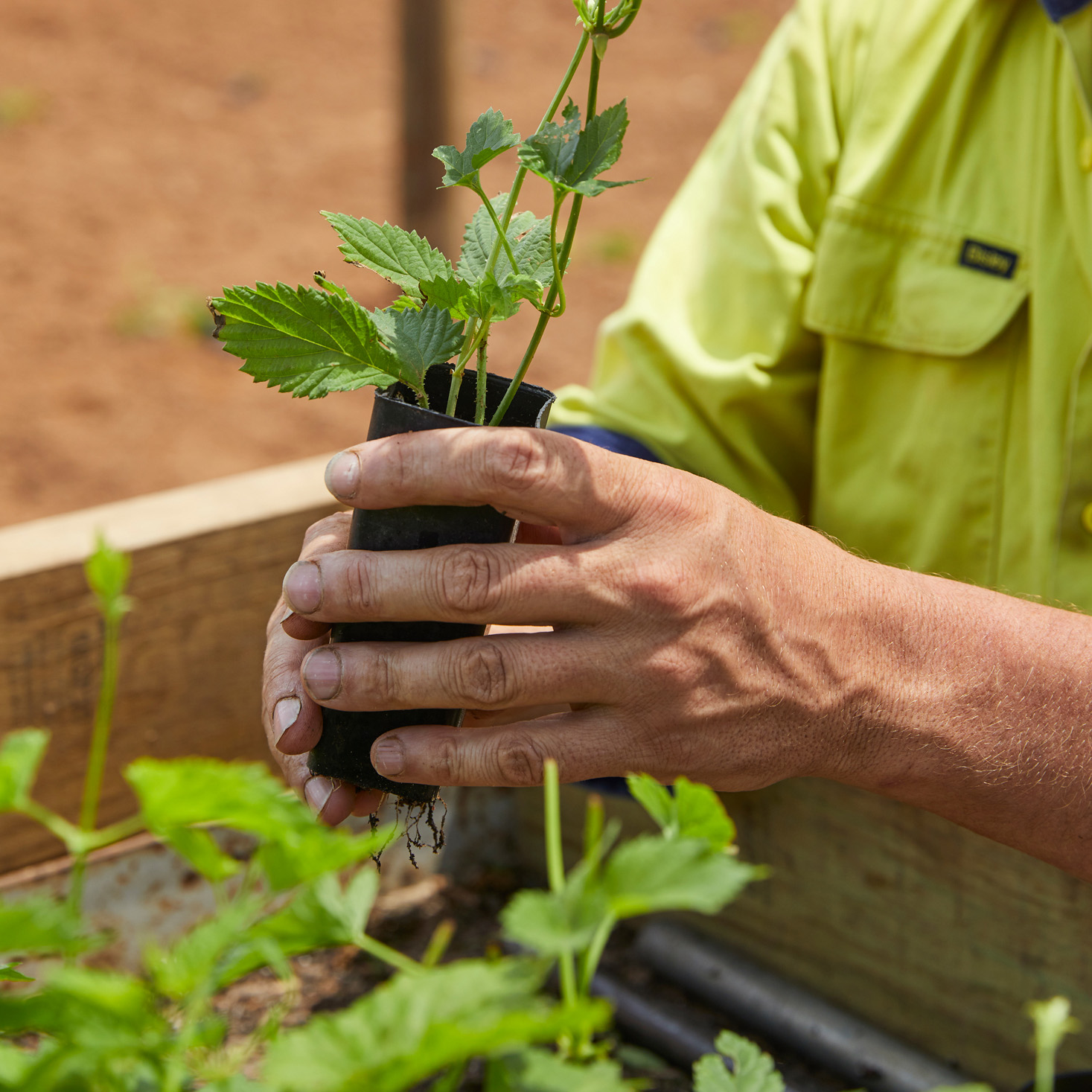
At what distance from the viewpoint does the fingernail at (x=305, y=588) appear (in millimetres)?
811

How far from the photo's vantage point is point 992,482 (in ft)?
4.75

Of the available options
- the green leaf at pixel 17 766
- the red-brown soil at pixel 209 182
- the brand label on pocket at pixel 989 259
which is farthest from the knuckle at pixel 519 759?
the red-brown soil at pixel 209 182

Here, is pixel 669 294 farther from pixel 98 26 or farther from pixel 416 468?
pixel 98 26

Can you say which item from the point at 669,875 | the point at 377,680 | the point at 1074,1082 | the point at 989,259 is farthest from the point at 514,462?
the point at 989,259

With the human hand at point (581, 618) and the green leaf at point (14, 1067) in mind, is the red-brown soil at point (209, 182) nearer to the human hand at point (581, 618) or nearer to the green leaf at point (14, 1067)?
the human hand at point (581, 618)

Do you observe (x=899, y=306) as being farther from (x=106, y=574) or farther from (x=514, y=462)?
(x=106, y=574)

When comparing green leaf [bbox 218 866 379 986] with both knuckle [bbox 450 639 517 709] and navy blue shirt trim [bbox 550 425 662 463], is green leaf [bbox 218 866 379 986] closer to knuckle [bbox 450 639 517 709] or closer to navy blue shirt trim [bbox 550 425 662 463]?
knuckle [bbox 450 639 517 709]

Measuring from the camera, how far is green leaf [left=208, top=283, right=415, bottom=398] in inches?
29.4

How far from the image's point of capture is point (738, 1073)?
49 centimetres

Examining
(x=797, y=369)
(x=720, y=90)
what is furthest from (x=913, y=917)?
(x=720, y=90)

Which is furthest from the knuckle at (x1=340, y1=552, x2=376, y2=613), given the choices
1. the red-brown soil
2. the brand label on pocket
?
the red-brown soil

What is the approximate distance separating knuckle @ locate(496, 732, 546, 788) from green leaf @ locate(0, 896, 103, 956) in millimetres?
487

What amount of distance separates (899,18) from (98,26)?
6784 millimetres

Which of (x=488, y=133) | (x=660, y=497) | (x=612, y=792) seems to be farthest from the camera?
(x=612, y=792)
